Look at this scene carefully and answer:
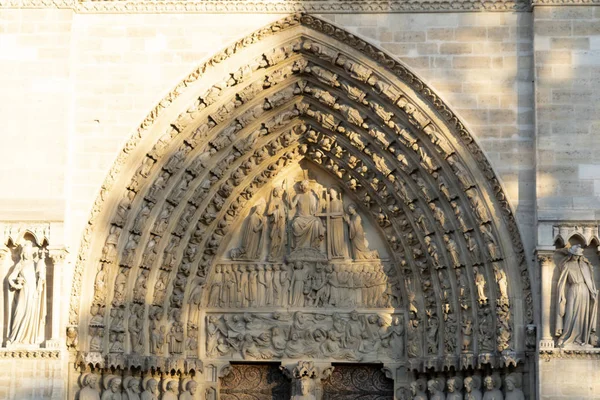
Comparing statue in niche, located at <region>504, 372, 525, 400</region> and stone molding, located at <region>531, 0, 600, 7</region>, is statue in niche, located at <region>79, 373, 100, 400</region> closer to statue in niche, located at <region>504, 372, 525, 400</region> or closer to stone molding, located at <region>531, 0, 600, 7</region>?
statue in niche, located at <region>504, 372, 525, 400</region>

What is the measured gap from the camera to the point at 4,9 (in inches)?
633

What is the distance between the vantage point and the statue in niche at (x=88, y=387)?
621 inches

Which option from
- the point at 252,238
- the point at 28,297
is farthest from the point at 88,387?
the point at 252,238

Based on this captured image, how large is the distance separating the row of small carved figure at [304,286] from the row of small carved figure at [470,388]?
1.02 meters

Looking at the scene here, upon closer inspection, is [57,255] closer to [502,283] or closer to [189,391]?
[189,391]

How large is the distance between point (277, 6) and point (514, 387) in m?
4.64

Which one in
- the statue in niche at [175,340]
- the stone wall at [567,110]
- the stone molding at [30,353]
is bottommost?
the stone molding at [30,353]

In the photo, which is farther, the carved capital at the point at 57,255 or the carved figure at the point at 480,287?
the carved figure at the point at 480,287

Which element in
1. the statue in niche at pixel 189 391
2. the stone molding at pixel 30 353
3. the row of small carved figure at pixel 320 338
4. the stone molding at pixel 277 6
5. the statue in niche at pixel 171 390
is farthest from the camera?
the row of small carved figure at pixel 320 338

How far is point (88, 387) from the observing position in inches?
623

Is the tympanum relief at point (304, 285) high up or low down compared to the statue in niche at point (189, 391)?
up

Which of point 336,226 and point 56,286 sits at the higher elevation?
point 336,226

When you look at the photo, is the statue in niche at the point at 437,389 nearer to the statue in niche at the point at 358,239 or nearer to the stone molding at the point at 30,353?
the statue in niche at the point at 358,239

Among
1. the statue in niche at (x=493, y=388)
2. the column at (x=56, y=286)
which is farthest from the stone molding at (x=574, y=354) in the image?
the column at (x=56, y=286)
